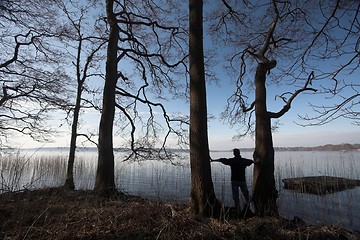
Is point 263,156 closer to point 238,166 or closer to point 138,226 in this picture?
point 238,166

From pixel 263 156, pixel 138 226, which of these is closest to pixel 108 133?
pixel 138 226

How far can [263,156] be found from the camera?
675 centimetres

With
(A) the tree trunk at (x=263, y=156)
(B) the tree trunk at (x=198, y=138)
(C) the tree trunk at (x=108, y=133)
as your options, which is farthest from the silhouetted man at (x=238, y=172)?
(C) the tree trunk at (x=108, y=133)

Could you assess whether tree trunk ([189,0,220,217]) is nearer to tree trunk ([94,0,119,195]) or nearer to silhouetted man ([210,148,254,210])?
silhouetted man ([210,148,254,210])

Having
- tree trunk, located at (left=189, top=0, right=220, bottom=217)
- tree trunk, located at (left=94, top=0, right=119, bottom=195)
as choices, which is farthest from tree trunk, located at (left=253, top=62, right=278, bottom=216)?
tree trunk, located at (left=94, top=0, right=119, bottom=195)

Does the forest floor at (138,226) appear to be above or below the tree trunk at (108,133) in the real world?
below

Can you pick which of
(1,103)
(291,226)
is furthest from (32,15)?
(291,226)

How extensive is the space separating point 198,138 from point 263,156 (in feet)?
9.25

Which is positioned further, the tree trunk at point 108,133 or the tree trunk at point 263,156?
the tree trunk at point 108,133

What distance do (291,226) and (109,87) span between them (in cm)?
598

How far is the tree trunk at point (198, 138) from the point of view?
15.2 ft

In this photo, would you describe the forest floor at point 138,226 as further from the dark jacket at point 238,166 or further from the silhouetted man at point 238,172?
the dark jacket at point 238,166

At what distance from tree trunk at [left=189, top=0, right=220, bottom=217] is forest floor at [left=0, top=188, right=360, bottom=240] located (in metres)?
0.31

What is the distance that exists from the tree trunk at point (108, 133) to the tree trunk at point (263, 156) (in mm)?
4138
